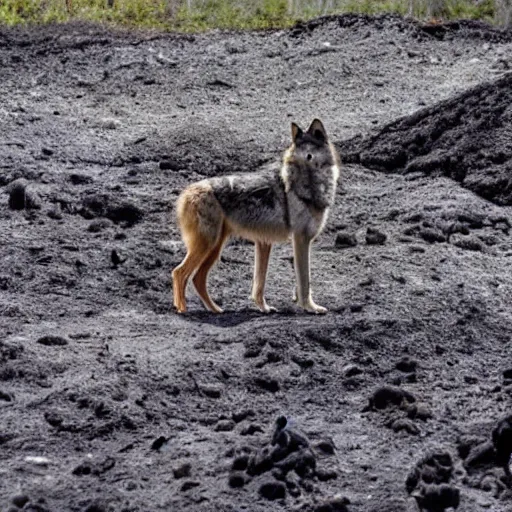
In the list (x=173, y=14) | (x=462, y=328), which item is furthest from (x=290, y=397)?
(x=173, y=14)

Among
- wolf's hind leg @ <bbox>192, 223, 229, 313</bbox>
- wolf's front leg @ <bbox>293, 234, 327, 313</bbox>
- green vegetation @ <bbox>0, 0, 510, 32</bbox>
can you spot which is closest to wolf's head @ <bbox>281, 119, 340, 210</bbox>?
wolf's front leg @ <bbox>293, 234, 327, 313</bbox>

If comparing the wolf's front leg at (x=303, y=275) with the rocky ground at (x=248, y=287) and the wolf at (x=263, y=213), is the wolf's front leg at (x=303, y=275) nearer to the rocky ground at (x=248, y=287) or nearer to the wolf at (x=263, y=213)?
the wolf at (x=263, y=213)

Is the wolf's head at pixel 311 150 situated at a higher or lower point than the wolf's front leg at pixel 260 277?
higher

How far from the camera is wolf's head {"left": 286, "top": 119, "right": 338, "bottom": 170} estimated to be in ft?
35.4

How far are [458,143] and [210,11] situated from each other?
308 inches

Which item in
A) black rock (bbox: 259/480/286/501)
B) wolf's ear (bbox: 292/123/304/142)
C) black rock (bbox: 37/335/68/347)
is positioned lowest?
black rock (bbox: 259/480/286/501)

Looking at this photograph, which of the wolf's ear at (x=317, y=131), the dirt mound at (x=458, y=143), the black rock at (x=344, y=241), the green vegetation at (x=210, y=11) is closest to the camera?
the wolf's ear at (x=317, y=131)

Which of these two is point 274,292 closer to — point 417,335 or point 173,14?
point 417,335

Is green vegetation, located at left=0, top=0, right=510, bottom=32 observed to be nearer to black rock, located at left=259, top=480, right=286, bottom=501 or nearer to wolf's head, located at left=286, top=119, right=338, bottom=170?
wolf's head, located at left=286, top=119, right=338, bottom=170

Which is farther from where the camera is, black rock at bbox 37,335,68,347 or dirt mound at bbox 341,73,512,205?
dirt mound at bbox 341,73,512,205

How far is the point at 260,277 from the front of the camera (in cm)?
1054

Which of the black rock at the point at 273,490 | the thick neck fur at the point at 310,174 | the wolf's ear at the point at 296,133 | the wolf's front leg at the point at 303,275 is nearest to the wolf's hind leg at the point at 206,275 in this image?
the wolf's front leg at the point at 303,275

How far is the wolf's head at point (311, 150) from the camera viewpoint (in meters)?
10.8

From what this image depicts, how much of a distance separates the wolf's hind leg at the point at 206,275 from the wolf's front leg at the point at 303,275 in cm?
57
